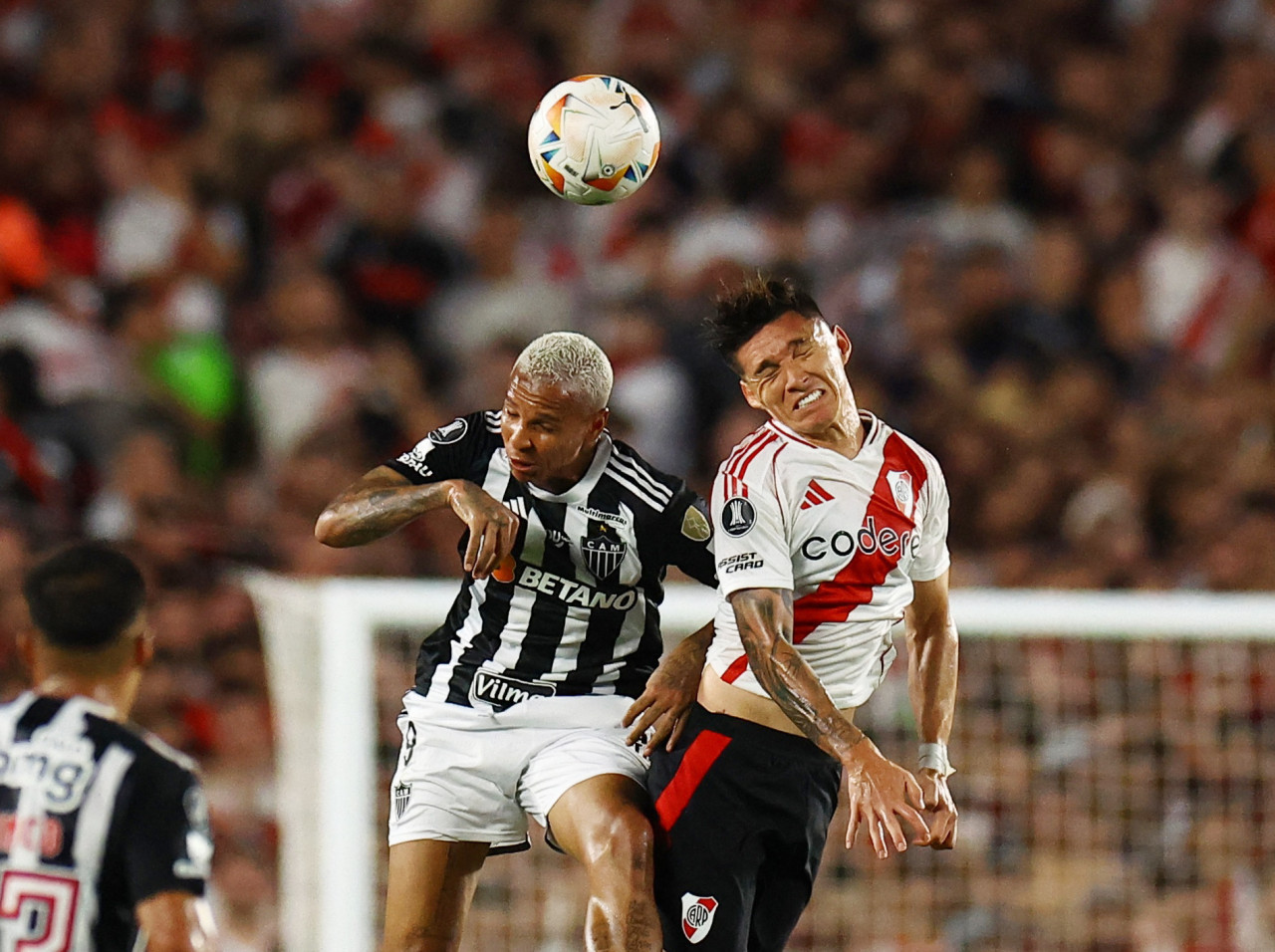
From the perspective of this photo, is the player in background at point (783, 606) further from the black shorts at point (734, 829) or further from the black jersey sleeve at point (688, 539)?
the black jersey sleeve at point (688, 539)

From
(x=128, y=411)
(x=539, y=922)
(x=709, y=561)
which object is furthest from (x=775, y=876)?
(x=128, y=411)

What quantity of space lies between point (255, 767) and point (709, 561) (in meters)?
3.82

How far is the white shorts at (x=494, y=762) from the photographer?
486cm

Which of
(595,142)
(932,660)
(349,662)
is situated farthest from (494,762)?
(349,662)

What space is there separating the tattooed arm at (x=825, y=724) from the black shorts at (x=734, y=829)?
28cm

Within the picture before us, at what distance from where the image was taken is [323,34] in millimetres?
11023

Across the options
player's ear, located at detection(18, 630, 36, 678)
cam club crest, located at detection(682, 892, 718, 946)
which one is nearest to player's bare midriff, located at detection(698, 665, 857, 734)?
cam club crest, located at detection(682, 892, 718, 946)

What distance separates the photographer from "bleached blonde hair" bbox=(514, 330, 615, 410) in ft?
15.1

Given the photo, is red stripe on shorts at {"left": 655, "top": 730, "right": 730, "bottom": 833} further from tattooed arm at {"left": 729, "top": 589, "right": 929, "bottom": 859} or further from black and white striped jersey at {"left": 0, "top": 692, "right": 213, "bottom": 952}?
black and white striped jersey at {"left": 0, "top": 692, "right": 213, "bottom": 952}

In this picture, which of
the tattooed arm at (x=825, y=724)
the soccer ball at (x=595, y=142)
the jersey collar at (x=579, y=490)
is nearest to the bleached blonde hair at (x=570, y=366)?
the jersey collar at (x=579, y=490)

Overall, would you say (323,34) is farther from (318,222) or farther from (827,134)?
(827,134)

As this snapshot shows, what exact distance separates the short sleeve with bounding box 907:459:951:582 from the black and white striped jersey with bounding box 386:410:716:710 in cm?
53

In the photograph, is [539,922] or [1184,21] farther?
[1184,21]

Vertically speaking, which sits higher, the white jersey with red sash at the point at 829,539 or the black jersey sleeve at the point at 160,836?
the white jersey with red sash at the point at 829,539
